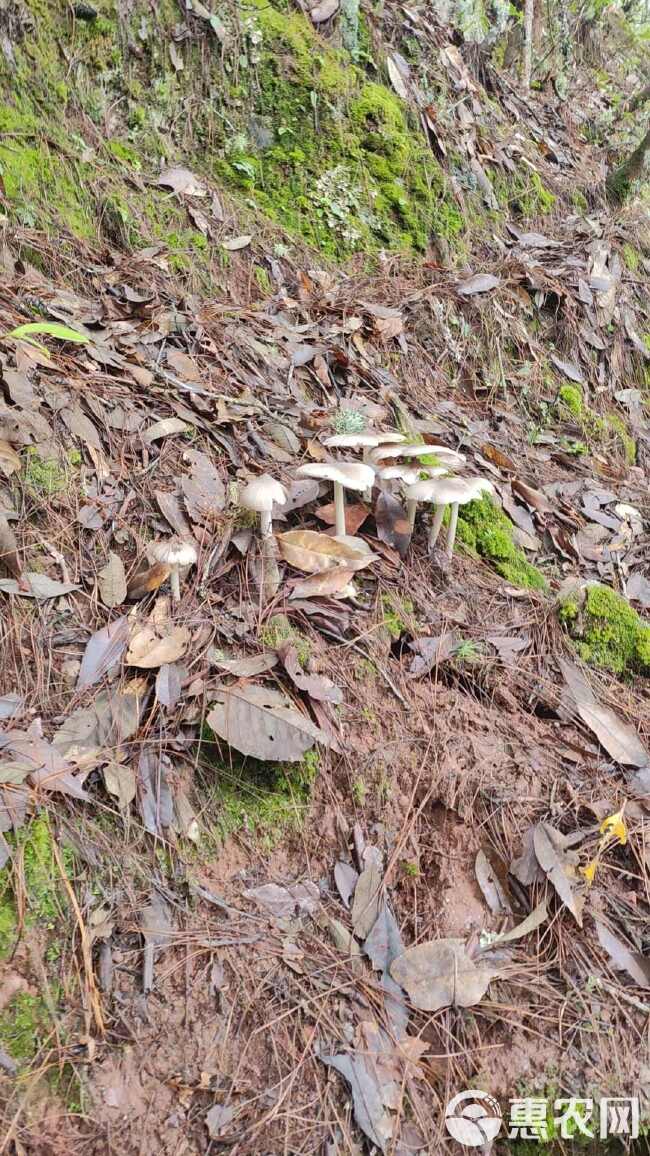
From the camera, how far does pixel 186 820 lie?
2.20m

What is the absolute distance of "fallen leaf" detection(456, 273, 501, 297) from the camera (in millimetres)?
4648

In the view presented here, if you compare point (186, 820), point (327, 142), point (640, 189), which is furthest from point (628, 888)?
point (640, 189)

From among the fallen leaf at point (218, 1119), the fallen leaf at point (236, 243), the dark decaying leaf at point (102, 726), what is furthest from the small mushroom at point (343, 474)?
the fallen leaf at point (236, 243)

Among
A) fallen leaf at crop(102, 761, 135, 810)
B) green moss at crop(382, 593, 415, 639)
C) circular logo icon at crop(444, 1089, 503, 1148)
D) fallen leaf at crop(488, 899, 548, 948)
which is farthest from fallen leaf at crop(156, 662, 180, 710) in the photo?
circular logo icon at crop(444, 1089, 503, 1148)

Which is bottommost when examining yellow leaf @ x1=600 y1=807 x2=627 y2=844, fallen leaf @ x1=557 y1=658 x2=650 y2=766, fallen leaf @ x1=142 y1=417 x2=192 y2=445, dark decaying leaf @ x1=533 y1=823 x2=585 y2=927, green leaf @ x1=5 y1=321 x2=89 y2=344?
dark decaying leaf @ x1=533 y1=823 x2=585 y2=927

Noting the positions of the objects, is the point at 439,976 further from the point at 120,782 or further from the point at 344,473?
the point at 344,473

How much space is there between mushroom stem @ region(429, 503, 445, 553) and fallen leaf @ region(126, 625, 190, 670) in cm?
121

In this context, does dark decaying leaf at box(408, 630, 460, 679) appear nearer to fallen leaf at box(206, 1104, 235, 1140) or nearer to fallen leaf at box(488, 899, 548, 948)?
fallen leaf at box(488, 899, 548, 948)

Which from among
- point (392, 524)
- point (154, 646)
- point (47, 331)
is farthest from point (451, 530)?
point (47, 331)

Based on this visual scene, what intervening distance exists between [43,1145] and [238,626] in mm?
1508

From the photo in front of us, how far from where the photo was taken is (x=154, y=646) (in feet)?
7.90

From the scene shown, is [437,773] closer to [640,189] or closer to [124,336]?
[124,336]

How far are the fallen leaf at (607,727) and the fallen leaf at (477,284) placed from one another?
2.86 m

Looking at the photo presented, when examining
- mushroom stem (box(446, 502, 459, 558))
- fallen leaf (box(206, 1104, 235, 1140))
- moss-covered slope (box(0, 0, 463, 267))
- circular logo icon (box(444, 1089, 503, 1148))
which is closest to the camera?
fallen leaf (box(206, 1104, 235, 1140))
